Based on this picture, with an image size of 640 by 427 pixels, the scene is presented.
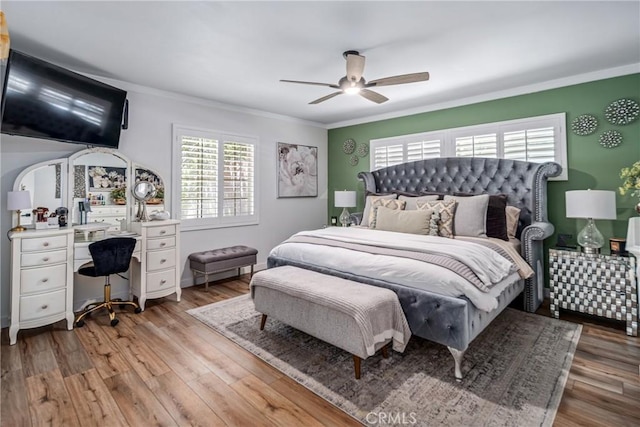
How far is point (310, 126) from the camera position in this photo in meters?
6.21

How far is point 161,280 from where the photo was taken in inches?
148

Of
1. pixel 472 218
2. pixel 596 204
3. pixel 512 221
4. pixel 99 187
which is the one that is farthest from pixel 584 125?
pixel 99 187

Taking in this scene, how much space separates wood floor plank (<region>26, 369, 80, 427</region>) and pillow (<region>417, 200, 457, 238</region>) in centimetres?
359

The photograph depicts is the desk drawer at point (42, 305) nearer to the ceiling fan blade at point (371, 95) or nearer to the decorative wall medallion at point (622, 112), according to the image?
the ceiling fan blade at point (371, 95)

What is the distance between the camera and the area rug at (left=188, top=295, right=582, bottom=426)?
1924 mm

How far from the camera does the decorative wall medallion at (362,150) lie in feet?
19.3

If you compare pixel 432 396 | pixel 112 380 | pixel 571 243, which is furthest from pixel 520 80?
pixel 112 380

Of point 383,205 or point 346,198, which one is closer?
point 383,205

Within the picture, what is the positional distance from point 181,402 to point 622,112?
5.00 m

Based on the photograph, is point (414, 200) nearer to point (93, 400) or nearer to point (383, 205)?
point (383, 205)

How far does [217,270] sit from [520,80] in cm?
462

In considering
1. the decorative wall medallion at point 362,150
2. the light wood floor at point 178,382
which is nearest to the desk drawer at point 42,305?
the light wood floor at point 178,382

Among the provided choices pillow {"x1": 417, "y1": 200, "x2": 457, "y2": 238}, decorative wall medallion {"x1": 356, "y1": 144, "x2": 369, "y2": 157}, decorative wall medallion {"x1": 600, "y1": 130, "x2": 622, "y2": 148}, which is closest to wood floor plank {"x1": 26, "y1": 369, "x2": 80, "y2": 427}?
pillow {"x1": 417, "y1": 200, "x2": 457, "y2": 238}

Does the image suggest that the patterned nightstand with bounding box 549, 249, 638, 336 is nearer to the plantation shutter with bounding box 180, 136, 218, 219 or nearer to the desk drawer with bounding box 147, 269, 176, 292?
the desk drawer with bounding box 147, 269, 176, 292
